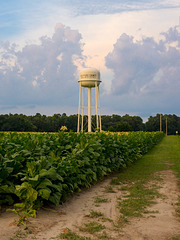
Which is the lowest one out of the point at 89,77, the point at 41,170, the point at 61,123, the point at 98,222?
the point at 98,222

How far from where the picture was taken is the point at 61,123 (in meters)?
70.8

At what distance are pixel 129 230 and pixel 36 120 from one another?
6477 cm

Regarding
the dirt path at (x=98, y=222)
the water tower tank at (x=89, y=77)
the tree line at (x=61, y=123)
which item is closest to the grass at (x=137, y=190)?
the dirt path at (x=98, y=222)

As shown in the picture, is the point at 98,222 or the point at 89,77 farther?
the point at 89,77

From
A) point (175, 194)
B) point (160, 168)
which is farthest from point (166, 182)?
point (160, 168)

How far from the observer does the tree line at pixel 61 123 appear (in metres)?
55.1

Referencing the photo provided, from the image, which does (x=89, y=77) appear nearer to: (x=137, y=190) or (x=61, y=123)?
(x=137, y=190)

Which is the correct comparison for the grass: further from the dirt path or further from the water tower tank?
the water tower tank

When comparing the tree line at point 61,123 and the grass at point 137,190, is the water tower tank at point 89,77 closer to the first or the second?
the tree line at point 61,123

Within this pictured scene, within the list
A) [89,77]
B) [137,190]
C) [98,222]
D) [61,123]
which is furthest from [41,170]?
[61,123]

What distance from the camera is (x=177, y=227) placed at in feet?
15.1

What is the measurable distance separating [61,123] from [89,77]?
3391 centimetres

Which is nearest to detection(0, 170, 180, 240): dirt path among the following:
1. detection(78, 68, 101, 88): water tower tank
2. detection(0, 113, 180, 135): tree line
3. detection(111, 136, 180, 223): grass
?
detection(111, 136, 180, 223): grass

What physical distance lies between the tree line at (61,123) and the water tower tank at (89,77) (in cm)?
652
